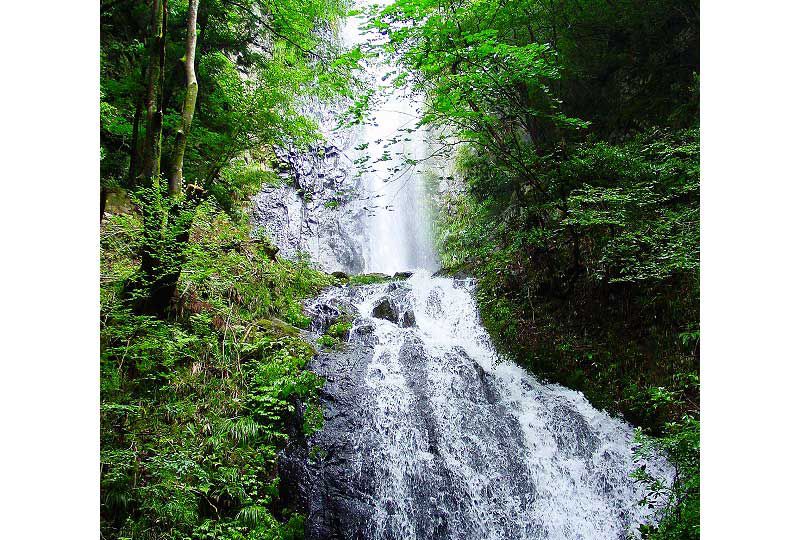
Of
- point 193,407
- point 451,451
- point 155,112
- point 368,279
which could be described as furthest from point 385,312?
point 155,112

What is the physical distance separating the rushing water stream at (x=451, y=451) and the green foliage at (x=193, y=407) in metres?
0.45

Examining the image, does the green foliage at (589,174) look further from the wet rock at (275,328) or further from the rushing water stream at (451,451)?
the wet rock at (275,328)

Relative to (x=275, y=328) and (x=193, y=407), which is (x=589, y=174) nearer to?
(x=275, y=328)

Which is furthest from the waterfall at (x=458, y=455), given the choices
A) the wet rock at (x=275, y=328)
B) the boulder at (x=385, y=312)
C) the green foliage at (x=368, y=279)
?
the green foliage at (x=368, y=279)

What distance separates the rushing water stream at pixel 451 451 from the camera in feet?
12.8

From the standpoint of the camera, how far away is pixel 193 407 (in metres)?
3.85

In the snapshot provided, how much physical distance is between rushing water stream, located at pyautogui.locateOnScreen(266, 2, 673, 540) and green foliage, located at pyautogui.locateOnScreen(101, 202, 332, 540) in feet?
1.47

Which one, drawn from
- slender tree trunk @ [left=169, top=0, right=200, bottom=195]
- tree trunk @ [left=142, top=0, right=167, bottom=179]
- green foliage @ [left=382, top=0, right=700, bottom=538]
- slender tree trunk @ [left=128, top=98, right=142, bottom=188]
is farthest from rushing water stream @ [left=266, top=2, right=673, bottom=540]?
slender tree trunk @ [left=128, top=98, right=142, bottom=188]

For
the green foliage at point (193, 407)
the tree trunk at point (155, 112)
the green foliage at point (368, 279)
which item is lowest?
the green foliage at point (193, 407)

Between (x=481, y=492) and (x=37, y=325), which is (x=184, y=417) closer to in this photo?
(x=37, y=325)

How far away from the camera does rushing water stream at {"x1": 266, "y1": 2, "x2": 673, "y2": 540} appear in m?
3.91

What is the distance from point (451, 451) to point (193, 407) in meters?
2.90
